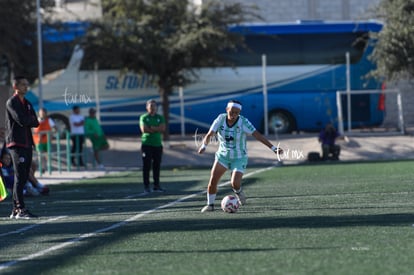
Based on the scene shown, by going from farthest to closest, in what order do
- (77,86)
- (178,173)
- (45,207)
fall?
1. (77,86)
2. (178,173)
3. (45,207)

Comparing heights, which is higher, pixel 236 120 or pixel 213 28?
pixel 213 28

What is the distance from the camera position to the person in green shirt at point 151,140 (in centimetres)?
2092

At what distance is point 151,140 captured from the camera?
69.5 feet

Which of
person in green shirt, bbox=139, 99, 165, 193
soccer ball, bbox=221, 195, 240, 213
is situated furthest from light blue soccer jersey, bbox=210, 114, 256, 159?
person in green shirt, bbox=139, 99, 165, 193

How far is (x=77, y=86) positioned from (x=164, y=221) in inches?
1010

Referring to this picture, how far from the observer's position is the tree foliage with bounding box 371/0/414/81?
36281mm

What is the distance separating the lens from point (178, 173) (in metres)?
29.3

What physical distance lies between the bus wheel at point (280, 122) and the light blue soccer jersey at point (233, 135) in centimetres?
2490

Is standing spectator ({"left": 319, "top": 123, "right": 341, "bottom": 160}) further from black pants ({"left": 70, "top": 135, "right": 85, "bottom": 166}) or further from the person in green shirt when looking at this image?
the person in green shirt

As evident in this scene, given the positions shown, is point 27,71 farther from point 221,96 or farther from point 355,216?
point 355,216

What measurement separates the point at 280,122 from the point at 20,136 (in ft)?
85.2

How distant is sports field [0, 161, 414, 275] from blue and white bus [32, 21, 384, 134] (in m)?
18.9

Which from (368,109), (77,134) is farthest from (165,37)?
(368,109)

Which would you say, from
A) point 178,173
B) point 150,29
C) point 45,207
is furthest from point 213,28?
point 45,207
